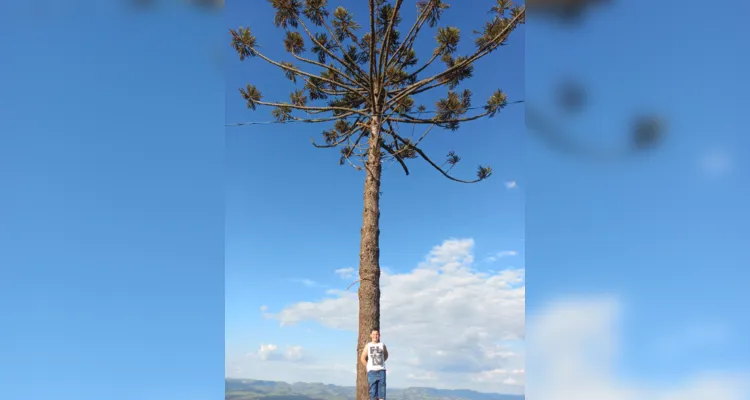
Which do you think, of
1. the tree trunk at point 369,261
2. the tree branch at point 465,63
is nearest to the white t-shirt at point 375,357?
the tree trunk at point 369,261

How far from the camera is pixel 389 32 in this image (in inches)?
280

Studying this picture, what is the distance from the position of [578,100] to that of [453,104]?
448cm

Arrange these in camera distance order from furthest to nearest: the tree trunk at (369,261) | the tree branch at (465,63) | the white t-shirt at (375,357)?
the tree branch at (465,63)
the tree trunk at (369,261)
the white t-shirt at (375,357)

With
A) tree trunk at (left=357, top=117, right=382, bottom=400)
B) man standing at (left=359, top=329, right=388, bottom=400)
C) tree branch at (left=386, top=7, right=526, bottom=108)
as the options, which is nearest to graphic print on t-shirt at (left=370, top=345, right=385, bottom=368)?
man standing at (left=359, top=329, right=388, bottom=400)

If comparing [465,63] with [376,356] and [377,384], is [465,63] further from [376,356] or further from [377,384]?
[377,384]

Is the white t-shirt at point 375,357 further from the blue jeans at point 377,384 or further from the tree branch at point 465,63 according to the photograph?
Result: the tree branch at point 465,63

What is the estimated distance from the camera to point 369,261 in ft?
21.5

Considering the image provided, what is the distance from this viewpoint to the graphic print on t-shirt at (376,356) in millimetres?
5789

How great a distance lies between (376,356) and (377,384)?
0.30 metres

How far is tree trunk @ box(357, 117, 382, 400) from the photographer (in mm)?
6316

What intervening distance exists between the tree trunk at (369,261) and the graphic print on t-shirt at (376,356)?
414 millimetres

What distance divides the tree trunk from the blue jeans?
28 cm

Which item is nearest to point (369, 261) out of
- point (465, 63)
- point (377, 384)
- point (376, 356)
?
point (376, 356)

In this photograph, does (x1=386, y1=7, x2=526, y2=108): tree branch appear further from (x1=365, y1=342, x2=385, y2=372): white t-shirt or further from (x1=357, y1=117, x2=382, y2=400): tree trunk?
(x1=365, y1=342, x2=385, y2=372): white t-shirt
